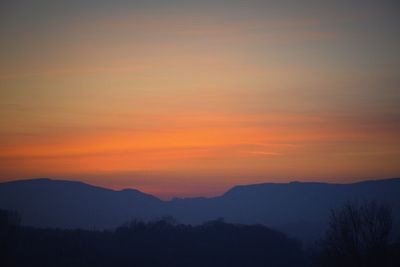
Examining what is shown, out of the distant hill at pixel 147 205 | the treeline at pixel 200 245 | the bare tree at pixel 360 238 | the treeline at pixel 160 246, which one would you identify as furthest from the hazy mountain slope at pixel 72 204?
the bare tree at pixel 360 238

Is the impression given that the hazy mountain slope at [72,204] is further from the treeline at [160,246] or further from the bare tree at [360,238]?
the bare tree at [360,238]

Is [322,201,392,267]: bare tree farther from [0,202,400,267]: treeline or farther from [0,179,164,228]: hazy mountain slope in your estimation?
[0,179,164,228]: hazy mountain slope

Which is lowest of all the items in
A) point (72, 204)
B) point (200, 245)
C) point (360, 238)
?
point (200, 245)

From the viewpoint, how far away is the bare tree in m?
32.1

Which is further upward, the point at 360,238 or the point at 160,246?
the point at 360,238

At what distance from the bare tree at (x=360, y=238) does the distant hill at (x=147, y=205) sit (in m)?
80.3

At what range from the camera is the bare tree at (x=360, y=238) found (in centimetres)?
3212

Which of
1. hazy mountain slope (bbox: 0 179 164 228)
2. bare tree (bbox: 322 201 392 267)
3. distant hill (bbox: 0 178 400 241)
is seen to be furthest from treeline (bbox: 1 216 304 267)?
hazy mountain slope (bbox: 0 179 164 228)

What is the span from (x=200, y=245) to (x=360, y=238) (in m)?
38.7

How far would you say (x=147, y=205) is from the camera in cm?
19575

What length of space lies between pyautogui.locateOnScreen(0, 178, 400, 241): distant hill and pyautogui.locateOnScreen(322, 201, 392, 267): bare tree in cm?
8032

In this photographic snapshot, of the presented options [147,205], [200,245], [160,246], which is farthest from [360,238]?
[147,205]

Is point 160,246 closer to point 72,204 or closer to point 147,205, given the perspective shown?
point 72,204

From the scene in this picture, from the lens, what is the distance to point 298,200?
623 ft
